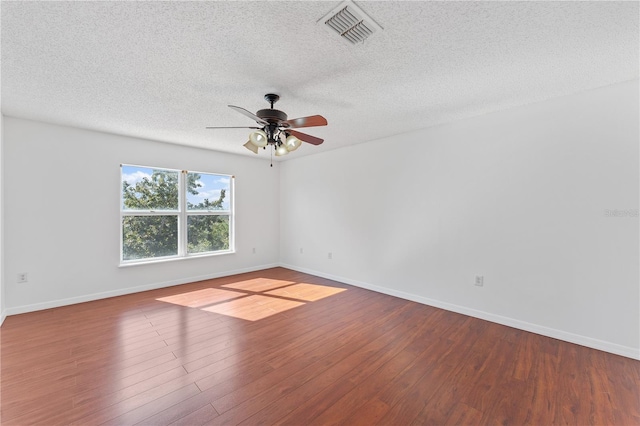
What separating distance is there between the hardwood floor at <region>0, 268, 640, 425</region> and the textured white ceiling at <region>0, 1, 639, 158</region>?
2.47 metres

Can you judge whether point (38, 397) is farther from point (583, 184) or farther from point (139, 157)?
point (583, 184)

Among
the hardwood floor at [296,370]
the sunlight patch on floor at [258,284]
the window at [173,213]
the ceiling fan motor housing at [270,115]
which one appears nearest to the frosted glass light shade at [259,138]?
the ceiling fan motor housing at [270,115]

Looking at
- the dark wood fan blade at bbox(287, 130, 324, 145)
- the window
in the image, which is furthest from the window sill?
the dark wood fan blade at bbox(287, 130, 324, 145)

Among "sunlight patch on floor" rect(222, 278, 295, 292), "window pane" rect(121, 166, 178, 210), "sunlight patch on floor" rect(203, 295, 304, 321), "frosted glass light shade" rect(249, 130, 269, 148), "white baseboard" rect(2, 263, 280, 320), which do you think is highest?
"frosted glass light shade" rect(249, 130, 269, 148)

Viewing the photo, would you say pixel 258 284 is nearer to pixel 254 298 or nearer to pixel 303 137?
pixel 254 298

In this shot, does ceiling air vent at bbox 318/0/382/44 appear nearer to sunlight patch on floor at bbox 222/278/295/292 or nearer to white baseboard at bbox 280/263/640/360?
white baseboard at bbox 280/263/640/360

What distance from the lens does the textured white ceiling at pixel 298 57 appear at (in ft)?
5.21

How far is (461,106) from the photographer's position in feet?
9.86

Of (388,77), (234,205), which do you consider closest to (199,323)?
(234,205)

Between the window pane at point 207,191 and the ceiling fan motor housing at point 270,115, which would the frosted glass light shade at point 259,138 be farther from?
the window pane at point 207,191

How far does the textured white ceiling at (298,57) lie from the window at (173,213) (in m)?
1.39

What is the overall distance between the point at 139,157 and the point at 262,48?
338cm

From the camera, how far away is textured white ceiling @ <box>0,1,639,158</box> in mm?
1589

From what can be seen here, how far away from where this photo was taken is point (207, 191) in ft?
16.4
